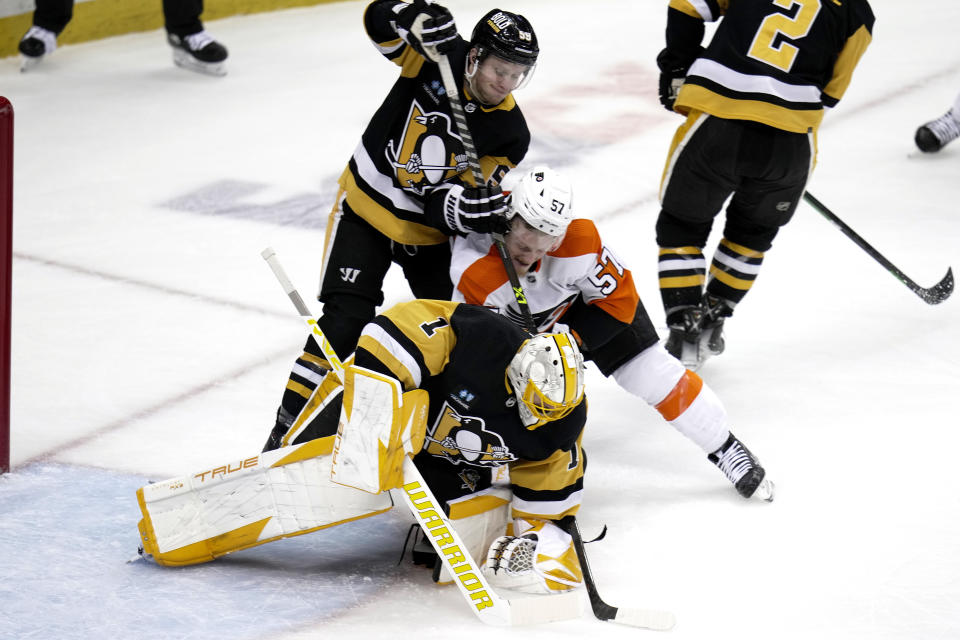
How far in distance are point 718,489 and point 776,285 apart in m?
1.38

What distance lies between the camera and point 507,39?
2691 mm

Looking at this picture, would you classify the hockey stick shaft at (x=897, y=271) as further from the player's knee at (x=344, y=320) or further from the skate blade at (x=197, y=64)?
the skate blade at (x=197, y=64)

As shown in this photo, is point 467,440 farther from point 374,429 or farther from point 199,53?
point 199,53

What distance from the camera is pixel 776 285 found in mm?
4207

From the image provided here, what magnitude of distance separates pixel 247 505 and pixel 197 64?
4029 mm

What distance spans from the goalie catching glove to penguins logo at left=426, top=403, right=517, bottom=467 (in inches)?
6.4

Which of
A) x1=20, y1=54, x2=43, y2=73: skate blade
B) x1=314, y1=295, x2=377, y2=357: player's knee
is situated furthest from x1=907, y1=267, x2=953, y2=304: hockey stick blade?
x1=20, y1=54, x2=43, y2=73: skate blade

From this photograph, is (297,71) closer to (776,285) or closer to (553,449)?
(776,285)

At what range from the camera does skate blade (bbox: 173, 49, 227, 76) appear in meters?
6.14

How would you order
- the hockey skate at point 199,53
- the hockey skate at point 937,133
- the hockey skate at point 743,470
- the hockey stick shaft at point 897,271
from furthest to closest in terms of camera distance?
the hockey skate at point 199,53, the hockey skate at point 937,133, the hockey stick shaft at point 897,271, the hockey skate at point 743,470

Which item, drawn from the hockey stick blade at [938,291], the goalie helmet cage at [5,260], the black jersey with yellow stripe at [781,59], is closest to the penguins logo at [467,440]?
the goalie helmet cage at [5,260]

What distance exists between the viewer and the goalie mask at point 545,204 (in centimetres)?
258

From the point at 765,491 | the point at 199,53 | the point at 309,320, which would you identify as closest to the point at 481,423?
the point at 309,320

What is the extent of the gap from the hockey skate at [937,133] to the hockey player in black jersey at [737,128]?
2.00 metres
